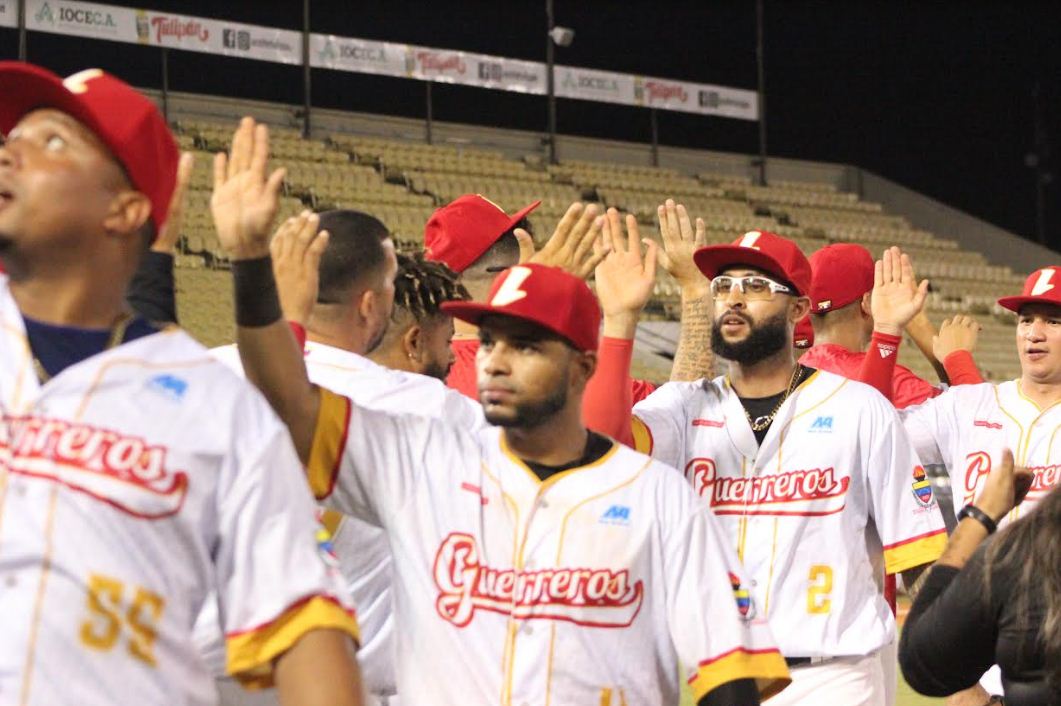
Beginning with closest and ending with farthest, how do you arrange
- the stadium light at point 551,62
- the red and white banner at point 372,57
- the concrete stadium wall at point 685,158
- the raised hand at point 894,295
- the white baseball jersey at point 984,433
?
the raised hand at point 894,295
the white baseball jersey at point 984,433
the red and white banner at point 372,57
the concrete stadium wall at point 685,158
the stadium light at point 551,62

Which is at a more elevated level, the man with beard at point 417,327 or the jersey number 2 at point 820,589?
the man with beard at point 417,327

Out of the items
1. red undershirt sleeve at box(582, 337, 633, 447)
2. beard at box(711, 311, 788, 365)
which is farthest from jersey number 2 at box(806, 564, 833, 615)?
red undershirt sleeve at box(582, 337, 633, 447)

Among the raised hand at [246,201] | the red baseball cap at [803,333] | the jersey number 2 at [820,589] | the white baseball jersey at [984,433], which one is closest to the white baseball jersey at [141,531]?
the raised hand at [246,201]

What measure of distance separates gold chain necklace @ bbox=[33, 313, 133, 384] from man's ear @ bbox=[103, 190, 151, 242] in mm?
130

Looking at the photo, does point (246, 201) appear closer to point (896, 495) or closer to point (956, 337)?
point (896, 495)

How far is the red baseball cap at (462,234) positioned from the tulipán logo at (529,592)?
5.82ft

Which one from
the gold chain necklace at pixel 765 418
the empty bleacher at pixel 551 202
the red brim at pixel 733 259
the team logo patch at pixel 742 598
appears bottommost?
the team logo patch at pixel 742 598

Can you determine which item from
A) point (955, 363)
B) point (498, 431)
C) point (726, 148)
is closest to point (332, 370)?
point (498, 431)

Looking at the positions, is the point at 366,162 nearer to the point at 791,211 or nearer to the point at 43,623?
the point at 791,211

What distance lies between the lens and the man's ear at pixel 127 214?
2186mm

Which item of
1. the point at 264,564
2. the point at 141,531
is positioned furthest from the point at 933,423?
the point at 141,531

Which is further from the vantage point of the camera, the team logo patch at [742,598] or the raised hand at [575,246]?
the raised hand at [575,246]

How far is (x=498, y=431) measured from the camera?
3264mm

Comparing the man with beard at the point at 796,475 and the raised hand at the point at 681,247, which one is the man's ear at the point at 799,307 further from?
the raised hand at the point at 681,247
